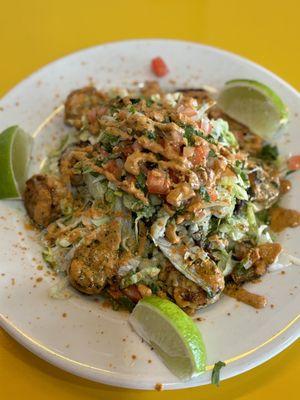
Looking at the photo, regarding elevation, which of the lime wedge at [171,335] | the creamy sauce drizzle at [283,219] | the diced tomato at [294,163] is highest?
the diced tomato at [294,163]

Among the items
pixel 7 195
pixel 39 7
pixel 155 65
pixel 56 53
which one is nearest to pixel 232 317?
pixel 7 195

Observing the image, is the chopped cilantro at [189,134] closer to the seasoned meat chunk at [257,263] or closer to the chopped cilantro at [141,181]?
the chopped cilantro at [141,181]

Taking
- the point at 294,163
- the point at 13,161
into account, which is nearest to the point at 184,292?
the point at 294,163

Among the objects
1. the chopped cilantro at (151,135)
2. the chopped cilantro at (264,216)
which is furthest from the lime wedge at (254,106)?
the chopped cilantro at (151,135)

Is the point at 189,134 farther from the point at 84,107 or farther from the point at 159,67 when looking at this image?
the point at 159,67

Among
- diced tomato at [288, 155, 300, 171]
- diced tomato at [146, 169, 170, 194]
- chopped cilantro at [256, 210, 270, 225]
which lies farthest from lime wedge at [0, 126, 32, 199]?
diced tomato at [288, 155, 300, 171]
